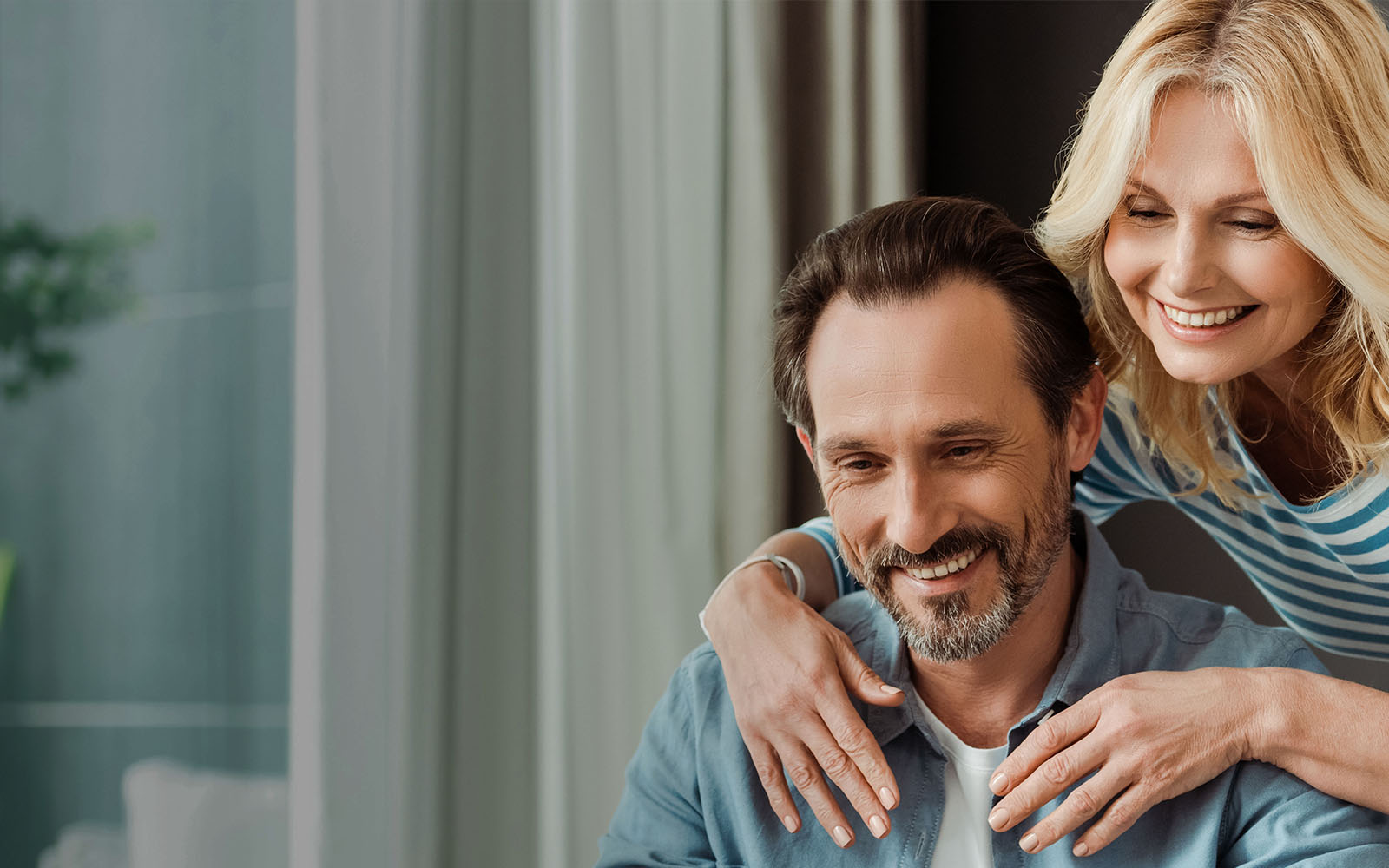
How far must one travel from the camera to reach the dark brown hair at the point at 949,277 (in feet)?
4.24

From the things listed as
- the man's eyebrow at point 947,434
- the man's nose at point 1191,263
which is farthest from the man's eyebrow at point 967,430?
the man's nose at point 1191,263

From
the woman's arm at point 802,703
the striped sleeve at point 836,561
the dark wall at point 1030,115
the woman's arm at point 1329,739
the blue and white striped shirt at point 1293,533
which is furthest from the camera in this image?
the dark wall at point 1030,115

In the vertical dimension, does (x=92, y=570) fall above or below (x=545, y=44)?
below

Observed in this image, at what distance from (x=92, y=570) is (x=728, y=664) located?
2.21 feet

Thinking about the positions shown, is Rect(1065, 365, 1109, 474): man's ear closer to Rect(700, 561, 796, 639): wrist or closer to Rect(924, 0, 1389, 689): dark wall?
Rect(700, 561, 796, 639): wrist

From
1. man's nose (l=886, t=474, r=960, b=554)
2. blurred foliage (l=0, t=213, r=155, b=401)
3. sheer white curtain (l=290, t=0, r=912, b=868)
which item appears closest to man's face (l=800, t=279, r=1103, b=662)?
man's nose (l=886, t=474, r=960, b=554)

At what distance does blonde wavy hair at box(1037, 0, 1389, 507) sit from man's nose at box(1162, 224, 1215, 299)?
0.08 m

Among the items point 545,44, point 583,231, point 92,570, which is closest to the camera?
point 92,570

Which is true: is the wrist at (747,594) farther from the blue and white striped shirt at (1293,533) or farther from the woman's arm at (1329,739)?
the woman's arm at (1329,739)

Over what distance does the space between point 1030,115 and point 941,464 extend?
57.9 inches

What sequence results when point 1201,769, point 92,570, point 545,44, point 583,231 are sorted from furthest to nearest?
point 583,231 → point 545,44 → point 92,570 → point 1201,769

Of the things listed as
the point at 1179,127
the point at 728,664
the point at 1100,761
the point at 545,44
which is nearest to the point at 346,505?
the point at 728,664

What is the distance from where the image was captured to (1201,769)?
1113 millimetres

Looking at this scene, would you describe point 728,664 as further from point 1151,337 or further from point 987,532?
point 1151,337
